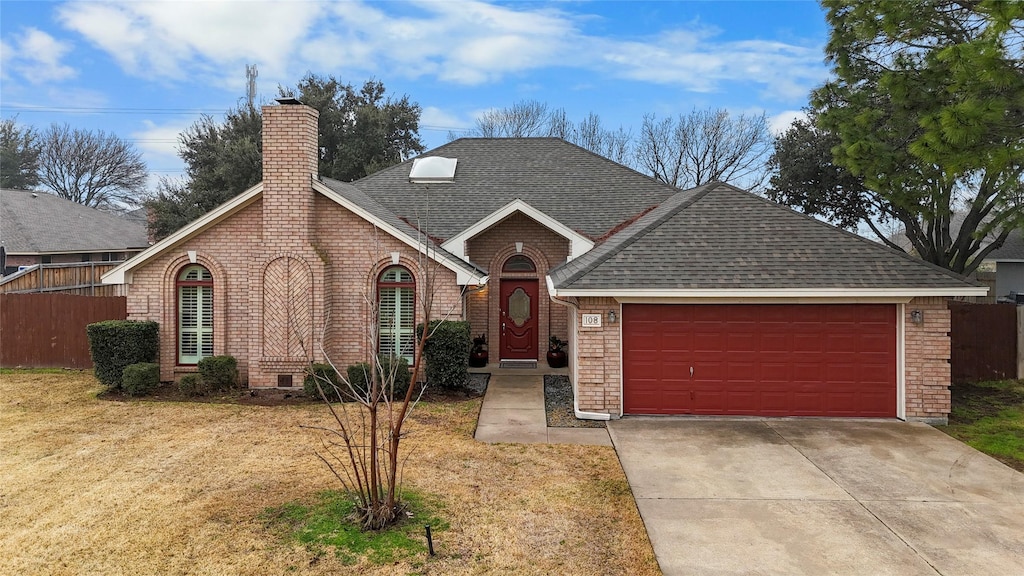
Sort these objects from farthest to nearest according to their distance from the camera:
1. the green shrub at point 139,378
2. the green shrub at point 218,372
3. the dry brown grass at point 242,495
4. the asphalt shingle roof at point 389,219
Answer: the asphalt shingle roof at point 389,219
the green shrub at point 218,372
the green shrub at point 139,378
the dry brown grass at point 242,495

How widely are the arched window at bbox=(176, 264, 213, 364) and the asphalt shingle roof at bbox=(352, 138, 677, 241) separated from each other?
5.08 meters

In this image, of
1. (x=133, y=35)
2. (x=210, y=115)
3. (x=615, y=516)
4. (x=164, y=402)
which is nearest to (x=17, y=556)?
(x=615, y=516)

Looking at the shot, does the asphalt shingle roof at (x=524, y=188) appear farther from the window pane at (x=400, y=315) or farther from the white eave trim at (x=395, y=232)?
the white eave trim at (x=395, y=232)

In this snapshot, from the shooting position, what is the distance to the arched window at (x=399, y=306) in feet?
41.1

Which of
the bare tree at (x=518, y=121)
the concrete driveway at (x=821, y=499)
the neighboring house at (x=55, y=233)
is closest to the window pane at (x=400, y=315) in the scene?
the concrete driveway at (x=821, y=499)

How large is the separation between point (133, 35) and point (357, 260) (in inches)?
404

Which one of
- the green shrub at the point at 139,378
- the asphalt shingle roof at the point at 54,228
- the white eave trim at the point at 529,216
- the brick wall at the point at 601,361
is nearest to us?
the brick wall at the point at 601,361

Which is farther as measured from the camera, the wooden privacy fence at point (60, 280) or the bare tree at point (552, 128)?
the bare tree at point (552, 128)

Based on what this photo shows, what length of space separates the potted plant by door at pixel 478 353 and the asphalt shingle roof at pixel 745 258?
A: 13.1ft

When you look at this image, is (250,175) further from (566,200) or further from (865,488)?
(865,488)

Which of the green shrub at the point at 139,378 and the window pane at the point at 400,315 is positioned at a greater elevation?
the window pane at the point at 400,315

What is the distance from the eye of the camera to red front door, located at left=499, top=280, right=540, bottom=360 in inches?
602

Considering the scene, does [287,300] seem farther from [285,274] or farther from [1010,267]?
[1010,267]

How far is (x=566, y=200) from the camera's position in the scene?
1634cm
